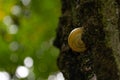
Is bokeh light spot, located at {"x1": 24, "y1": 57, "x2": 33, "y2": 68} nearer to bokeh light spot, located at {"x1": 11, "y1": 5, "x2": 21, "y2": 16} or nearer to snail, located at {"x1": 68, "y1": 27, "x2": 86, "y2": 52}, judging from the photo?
bokeh light spot, located at {"x1": 11, "y1": 5, "x2": 21, "y2": 16}

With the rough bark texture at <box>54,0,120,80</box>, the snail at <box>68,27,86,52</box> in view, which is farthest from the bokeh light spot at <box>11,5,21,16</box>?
the snail at <box>68,27,86,52</box>

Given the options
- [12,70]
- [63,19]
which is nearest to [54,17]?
[12,70]

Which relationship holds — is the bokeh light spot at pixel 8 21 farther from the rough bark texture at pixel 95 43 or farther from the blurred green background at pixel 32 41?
the rough bark texture at pixel 95 43

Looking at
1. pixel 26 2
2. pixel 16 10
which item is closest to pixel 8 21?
pixel 16 10

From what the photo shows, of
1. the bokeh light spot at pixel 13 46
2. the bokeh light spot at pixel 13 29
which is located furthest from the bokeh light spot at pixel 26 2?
the bokeh light spot at pixel 13 46

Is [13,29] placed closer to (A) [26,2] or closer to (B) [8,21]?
(B) [8,21]

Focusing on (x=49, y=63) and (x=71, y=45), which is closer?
(x=71, y=45)

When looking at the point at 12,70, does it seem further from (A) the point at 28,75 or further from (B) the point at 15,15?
(B) the point at 15,15
